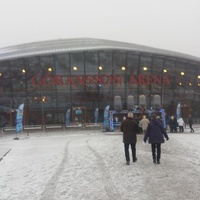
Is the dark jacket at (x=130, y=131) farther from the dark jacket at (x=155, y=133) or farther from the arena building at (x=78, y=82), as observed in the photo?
the arena building at (x=78, y=82)

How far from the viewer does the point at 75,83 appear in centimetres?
4012

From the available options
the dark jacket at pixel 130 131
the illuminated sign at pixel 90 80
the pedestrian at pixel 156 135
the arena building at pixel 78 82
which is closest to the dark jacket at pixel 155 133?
the pedestrian at pixel 156 135

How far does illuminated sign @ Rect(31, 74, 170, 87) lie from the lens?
39.9 m

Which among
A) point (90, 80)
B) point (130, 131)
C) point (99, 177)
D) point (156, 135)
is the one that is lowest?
point (99, 177)

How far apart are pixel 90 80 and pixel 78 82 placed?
1.42 meters

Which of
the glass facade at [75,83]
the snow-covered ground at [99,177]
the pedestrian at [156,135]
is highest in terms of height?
the glass facade at [75,83]

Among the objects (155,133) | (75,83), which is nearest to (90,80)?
(75,83)

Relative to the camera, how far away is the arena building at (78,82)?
3938cm

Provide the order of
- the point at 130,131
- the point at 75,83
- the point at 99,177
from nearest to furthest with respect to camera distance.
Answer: the point at 99,177 → the point at 130,131 → the point at 75,83

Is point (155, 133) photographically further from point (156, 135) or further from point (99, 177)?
point (99, 177)

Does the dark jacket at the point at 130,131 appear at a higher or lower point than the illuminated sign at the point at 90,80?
lower

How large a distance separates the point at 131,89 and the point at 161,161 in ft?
98.2

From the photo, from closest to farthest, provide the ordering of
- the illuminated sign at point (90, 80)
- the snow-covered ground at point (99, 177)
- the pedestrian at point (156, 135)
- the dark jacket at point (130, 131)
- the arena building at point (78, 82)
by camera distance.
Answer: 1. the snow-covered ground at point (99, 177)
2. the pedestrian at point (156, 135)
3. the dark jacket at point (130, 131)
4. the arena building at point (78, 82)
5. the illuminated sign at point (90, 80)

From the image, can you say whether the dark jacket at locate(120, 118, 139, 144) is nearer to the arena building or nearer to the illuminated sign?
the arena building
